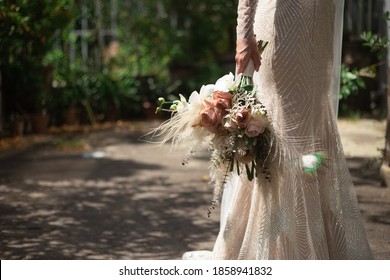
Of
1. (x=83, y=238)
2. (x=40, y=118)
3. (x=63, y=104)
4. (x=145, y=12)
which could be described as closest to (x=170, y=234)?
(x=83, y=238)

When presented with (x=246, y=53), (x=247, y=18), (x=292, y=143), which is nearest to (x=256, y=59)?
(x=246, y=53)

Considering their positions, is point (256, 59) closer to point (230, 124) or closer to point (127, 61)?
point (230, 124)

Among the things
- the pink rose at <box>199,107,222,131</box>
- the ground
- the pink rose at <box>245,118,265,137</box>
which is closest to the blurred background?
the ground

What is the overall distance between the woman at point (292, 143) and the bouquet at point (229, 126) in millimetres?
102

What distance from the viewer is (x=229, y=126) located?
130 inches

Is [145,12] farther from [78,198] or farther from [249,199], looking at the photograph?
[249,199]

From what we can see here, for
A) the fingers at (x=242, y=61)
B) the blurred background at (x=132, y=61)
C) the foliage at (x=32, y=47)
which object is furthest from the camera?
the blurred background at (x=132, y=61)

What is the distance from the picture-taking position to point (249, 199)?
3725mm

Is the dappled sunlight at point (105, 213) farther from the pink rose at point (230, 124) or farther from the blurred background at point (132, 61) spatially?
the blurred background at point (132, 61)

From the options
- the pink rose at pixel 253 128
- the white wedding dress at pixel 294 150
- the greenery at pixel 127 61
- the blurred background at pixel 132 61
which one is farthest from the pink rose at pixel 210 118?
the greenery at pixel 127 61

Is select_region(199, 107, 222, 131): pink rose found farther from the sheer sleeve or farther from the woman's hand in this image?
the sheer sleeve

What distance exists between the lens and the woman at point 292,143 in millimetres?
3529

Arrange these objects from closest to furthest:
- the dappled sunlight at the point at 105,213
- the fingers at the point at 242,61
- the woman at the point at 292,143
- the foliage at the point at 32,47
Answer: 1. the fingers at the point at 242,61
2. the woman at the point at 292,143
3. the dappled sunlight at the point at 105,213
4. the foliage at the point at 32,47
